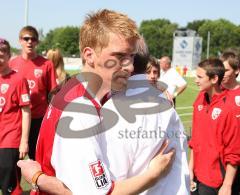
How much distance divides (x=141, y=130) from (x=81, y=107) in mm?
281


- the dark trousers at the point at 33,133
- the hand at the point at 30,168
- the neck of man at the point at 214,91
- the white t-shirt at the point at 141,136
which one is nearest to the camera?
the white t-shirt at the point at 141,136

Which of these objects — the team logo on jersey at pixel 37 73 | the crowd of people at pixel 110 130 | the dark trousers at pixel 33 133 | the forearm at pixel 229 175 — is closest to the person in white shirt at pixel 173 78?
the team logo on jersey at pixel 37 73

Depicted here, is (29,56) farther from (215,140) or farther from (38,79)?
(215,140)

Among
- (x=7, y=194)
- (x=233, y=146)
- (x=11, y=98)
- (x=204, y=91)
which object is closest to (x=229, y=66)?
(x=204, y=91)

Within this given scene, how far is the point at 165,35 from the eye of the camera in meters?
105

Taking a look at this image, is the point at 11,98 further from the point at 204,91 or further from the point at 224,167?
the point at 224,167

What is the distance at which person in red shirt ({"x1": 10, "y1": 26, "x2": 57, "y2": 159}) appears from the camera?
5789 mm

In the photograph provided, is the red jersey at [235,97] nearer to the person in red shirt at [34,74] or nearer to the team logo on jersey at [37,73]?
the person in red shirt at [34,74]

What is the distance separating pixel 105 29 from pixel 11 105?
3184 millimetres

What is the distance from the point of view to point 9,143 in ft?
15.3

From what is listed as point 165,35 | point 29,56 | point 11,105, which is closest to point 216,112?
point 11,105

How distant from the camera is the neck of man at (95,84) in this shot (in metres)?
1.76

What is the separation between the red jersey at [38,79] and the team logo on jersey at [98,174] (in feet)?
14.1

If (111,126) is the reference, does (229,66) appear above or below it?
below
